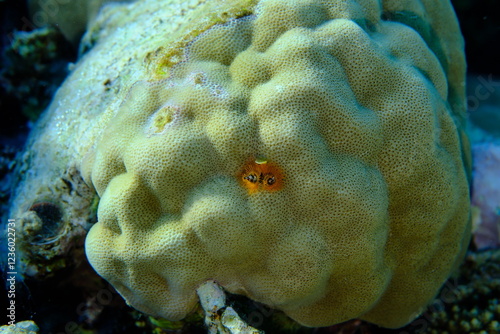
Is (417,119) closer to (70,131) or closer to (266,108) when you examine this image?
(266,108)

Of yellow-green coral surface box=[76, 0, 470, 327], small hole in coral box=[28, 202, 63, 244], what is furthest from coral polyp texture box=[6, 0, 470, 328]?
small hole in coral box=[28, 202, 63, 244]

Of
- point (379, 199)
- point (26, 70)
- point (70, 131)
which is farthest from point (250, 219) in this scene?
point (26, 70)

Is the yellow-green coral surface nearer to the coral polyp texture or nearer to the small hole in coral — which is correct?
the coral polyp texture

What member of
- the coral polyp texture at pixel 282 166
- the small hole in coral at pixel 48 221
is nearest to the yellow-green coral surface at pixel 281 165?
the coral polyp texture at pixel 282 166

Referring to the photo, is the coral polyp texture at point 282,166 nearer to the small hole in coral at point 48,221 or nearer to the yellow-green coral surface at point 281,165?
the yellow-green coral surface at point 281,165

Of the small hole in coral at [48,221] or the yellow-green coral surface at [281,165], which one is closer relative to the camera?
the yellow-green coral surface at [281,165]

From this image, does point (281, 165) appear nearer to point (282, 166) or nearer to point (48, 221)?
point (282, 166)

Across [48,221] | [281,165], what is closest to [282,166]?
[281,165]
